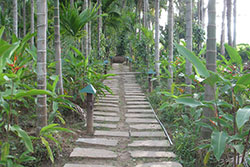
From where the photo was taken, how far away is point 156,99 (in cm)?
638

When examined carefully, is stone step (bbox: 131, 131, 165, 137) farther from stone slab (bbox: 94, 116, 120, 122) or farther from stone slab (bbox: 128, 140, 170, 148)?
stone slab (bbox: 94, 116, 120, 122)

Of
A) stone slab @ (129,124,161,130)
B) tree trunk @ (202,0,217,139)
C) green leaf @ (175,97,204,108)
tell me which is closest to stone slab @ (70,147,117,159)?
stone slab @ (129,124,161,130)

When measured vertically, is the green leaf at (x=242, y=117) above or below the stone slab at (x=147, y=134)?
above

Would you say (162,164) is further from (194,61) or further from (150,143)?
(194,61)

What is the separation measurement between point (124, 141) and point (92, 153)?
2.34ft

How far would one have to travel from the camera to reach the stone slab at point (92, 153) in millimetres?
3336

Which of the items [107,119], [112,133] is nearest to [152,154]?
[112,133]

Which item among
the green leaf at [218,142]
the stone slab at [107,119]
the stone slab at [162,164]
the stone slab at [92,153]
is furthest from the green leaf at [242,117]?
the stone slab at [107,119]

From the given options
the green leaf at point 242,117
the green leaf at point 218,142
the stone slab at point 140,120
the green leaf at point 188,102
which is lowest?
the stone slab at point 140,120

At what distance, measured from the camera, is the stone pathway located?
3267 mm

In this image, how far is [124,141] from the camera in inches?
157

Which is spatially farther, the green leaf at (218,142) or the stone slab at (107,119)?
the stone slab at (107,119)

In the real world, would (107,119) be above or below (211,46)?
below

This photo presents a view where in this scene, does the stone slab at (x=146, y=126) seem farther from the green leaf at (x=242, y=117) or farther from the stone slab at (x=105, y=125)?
the green leaf at (x=242, y=117)
